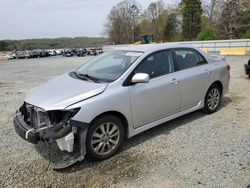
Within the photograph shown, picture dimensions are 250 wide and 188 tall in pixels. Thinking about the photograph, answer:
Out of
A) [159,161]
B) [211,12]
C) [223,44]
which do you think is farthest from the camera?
[211,12]

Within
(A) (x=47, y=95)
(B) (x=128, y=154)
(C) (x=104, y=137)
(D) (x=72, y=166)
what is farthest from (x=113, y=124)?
(A) (x=47, y=95)

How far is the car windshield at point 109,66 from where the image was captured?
13.5 feet

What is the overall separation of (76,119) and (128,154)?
1041mm

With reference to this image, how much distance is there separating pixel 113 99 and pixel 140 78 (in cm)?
52

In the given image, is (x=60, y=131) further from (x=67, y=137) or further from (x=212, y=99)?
(x=212, y=99)

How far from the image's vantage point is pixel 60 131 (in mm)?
3301

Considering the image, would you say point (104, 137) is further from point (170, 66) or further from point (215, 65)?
point (215, 65)

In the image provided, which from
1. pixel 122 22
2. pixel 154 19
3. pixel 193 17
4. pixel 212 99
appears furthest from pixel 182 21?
pixel 212 99

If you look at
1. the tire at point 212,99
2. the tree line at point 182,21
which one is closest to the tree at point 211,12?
the tree line at point 182,21

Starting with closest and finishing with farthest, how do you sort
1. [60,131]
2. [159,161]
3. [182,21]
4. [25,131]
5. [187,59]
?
[60,131] < [25,131] < [159,161] < [187,59] < [182,21]

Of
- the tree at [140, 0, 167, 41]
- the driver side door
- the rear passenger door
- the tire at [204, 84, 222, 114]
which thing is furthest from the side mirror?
the tree at [140, 0, 167, 41]

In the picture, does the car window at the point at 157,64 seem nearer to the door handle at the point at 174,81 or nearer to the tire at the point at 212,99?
the door handle at the point at 174,81

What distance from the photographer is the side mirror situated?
3.84 metres

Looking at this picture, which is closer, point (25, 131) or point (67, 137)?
point (67, 137)
